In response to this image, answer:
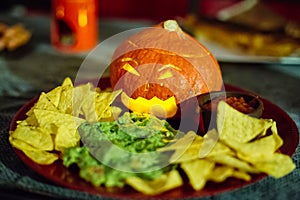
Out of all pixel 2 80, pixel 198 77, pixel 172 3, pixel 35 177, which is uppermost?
pixel 198 77

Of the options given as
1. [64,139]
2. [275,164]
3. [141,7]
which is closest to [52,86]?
[64,139]

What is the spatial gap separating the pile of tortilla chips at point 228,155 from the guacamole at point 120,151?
0.11 ft

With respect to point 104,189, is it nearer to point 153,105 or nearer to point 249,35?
→ point 153,105

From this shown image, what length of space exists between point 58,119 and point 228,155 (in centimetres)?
37

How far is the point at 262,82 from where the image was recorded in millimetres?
1550

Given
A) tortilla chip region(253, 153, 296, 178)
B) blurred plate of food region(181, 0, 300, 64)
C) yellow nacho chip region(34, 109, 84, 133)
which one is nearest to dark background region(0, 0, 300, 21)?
blurred plate of food region(181, 0, 300, 64)

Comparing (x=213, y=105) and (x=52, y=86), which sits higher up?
(x=213, y=105)

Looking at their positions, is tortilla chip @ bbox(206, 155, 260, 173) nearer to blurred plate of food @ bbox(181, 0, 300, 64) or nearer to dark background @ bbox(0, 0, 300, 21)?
blurred plate of food @ bbox(181, 0, 300, 64)

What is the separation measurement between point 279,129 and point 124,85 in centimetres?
39

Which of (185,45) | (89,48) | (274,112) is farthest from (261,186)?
(89,48)

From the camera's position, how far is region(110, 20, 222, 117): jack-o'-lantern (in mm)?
1104

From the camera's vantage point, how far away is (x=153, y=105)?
1125 millimetres

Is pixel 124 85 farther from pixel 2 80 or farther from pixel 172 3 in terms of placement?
pixel 172 3

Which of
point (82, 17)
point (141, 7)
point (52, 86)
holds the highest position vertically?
point (82, 17)
